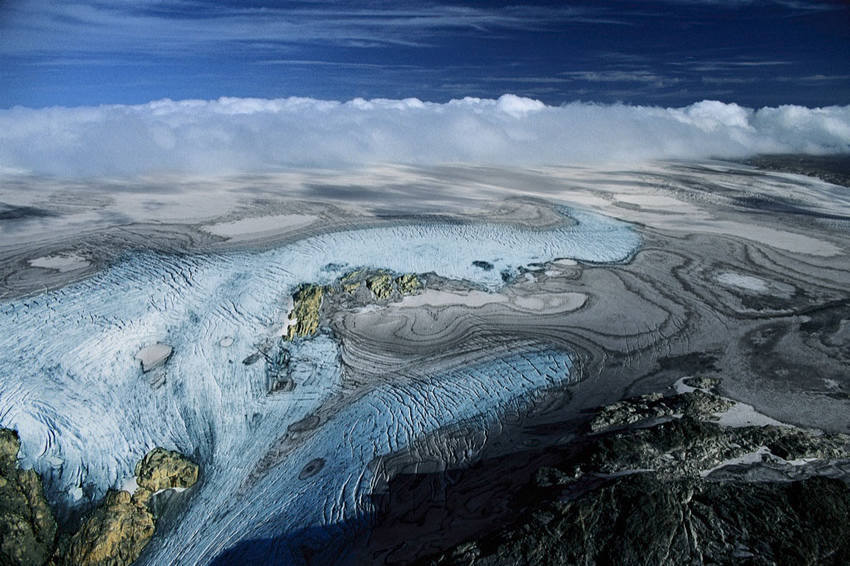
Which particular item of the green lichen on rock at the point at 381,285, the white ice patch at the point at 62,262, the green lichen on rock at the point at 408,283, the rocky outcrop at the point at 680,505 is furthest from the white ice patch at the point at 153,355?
the rocky outcrop at the point at 680,505

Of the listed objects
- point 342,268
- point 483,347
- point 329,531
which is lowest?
point 329,531

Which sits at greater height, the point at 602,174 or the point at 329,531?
the point at 602,174

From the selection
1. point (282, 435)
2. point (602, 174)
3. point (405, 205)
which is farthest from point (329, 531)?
point (602, 174)

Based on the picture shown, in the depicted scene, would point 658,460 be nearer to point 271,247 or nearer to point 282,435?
point 282,435

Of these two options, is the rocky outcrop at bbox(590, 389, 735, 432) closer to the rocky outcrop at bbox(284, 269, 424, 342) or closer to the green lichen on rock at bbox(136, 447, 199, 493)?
the rocky outcrop at bbox(284, 269, 424, 342)

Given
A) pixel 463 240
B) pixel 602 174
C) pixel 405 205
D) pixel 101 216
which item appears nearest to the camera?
pixel 463 240

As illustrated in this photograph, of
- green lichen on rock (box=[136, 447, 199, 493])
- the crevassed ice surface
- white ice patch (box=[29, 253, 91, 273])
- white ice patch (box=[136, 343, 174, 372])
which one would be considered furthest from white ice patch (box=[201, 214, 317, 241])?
green lichen on rock (box=[136, 447, 199, 493])

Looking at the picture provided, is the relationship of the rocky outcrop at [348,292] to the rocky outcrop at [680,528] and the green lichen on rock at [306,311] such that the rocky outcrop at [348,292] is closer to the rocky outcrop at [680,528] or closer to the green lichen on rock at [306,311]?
the green lichen on rock at [306,311]
